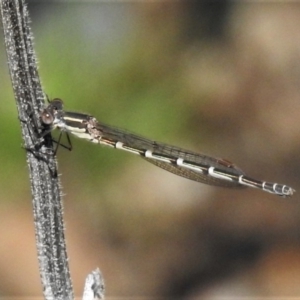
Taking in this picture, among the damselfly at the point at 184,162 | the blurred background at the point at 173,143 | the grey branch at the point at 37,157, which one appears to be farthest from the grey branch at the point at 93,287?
the blurred background at the point at 173,143

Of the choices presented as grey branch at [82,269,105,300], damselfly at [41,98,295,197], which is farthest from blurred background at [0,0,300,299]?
grey branch at [82,269,105,300]

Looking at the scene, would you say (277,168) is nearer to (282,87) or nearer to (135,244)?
(282,87)

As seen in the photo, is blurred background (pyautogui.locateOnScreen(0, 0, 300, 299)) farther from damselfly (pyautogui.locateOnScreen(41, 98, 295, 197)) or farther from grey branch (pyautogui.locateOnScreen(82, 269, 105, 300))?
grey branch (pyautogui.locateOnScreen(82, 269, 105, 300))

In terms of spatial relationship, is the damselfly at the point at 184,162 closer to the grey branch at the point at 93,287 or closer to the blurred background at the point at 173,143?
the grey branch at the point at 93,287

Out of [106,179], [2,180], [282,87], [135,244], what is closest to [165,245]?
[135,244]

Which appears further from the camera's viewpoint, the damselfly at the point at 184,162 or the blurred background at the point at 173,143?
the blurred background at the point at 173,143
